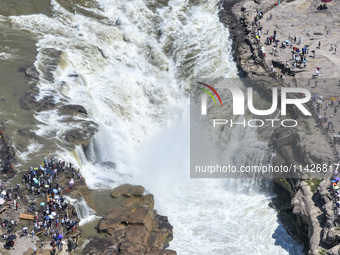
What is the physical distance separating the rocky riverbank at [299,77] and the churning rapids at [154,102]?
6.85 feet

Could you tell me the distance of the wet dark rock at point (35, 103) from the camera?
74.6m

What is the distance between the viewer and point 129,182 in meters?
71.7

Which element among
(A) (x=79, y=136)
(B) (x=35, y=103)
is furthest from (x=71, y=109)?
(A) (x=79, y=136)

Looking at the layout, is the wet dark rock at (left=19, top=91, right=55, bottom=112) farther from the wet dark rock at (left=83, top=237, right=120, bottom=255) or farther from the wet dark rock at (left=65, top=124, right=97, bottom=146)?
the wet dark rock at (left=83, top=237, right=120, bottom=255)

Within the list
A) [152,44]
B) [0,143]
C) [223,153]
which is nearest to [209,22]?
[152,44]

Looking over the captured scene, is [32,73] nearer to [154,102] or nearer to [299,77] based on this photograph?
[154,102]

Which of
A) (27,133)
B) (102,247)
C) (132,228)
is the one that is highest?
(27,133)

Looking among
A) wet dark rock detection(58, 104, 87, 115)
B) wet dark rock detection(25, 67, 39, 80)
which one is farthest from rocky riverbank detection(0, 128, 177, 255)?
wet dark rock detection(25, 67, 39, 80)

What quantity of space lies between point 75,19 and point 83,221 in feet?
124

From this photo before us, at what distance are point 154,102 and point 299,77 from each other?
18069 mm

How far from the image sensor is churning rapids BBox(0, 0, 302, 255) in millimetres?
68750

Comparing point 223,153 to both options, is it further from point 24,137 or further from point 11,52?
point 11,52

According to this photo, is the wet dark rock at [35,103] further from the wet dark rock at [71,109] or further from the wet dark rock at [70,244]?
the wet dark rock at [70,244]

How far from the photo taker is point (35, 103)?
7512 cm
